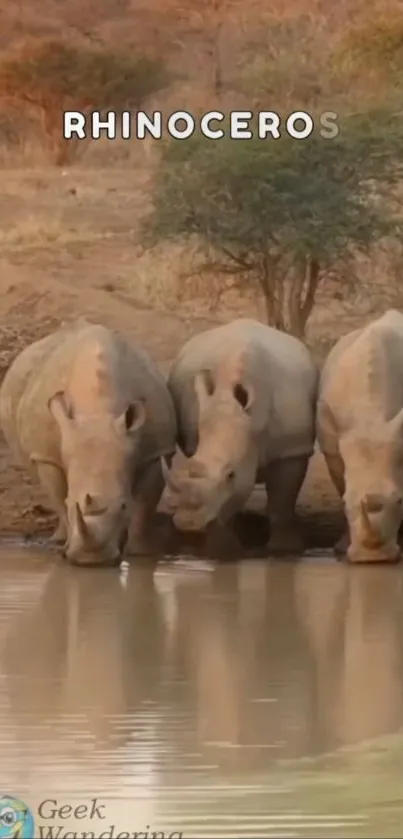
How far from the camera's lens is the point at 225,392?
4605mm

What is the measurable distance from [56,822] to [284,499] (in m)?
2.71

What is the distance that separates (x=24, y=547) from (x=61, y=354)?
0.77 metres

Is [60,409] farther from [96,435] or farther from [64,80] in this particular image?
[64,80]

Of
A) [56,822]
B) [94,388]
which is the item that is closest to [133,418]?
[94,388]

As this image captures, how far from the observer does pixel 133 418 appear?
4.53 meters

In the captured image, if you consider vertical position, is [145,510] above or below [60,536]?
A: above

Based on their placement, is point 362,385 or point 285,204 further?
point 285,204

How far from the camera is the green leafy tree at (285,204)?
569 centimetres

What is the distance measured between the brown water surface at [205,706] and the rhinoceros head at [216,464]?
0.43 meters

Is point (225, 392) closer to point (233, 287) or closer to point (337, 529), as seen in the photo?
point (337, 529)

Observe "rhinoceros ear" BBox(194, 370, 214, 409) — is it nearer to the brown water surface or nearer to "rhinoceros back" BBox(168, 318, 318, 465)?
"rhinoceros back" BBox(168, 318, 318, 465)

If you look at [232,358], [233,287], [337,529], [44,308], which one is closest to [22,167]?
[44,308]

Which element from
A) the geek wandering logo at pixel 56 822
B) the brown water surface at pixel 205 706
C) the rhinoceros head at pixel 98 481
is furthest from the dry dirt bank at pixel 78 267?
the geek wandering logo at pixel 56 822

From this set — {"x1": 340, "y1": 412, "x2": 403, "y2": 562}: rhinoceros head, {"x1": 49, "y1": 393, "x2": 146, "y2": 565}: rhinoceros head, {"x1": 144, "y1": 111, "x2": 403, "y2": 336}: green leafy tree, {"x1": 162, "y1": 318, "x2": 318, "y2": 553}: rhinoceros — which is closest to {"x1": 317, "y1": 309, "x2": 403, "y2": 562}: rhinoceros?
{"x1": 340, "y1": 412, "x2": 403, "y2": 562}: rhinoceros head
